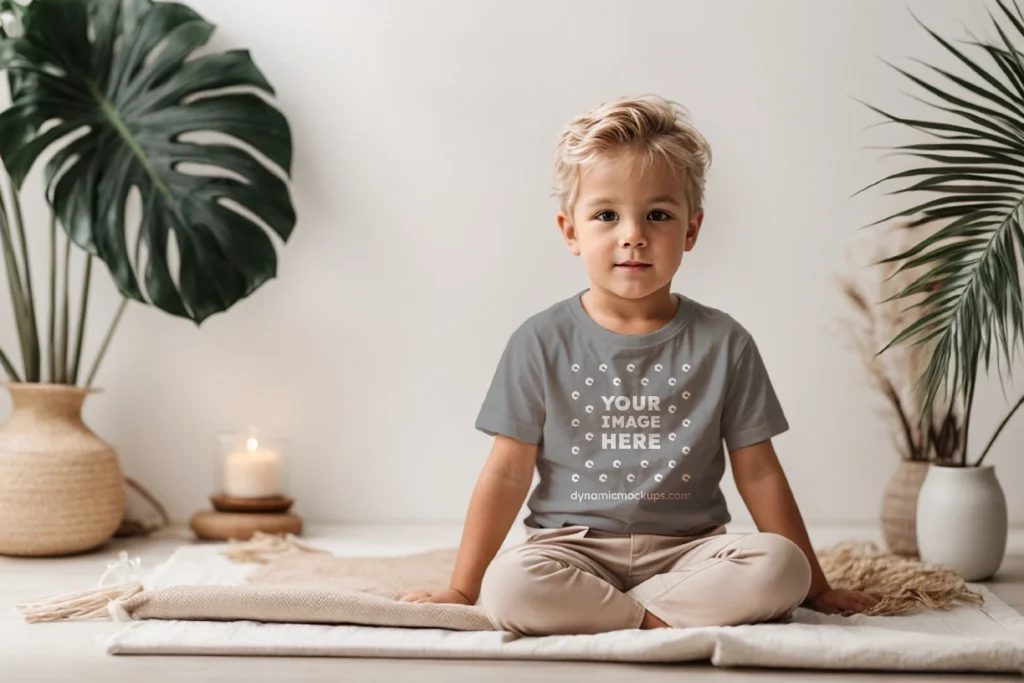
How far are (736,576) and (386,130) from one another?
1331 millimetres

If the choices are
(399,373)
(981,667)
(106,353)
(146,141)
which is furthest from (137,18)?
(981,667)

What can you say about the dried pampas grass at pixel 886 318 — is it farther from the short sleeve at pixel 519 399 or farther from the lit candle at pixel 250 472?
the lit candle at pixel 250 472

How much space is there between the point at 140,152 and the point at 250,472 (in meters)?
0.64

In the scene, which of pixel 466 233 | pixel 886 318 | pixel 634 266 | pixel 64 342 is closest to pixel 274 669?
pixel 634 266

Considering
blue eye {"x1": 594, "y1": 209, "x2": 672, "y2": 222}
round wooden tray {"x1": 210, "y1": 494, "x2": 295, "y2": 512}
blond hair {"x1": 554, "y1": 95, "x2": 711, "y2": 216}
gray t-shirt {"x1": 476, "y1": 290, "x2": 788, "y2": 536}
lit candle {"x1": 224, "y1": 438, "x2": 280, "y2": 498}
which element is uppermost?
blond hair {"x1": 554, "y1": 95, "x2": 711, "y2": 216}

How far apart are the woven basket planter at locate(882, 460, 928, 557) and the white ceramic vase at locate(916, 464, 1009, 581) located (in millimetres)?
125

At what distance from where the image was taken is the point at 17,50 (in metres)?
2.19

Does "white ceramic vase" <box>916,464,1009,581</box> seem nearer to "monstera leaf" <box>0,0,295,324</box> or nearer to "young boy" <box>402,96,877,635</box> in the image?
"young boy" <box>402,96,877,635</box>

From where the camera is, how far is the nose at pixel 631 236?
159 cm

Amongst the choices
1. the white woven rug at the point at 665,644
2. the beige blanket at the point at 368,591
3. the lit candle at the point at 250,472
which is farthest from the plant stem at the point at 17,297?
the white woven rug at the point at 665,644

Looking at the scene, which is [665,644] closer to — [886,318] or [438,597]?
[438,597]

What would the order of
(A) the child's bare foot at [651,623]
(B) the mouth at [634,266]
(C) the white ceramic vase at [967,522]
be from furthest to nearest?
(C) the white ceramic vase at [967,522] < (B) the mouth at [634,266] < (A) the child's bare foot at [651,623]

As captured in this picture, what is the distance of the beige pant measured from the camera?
1469 mm

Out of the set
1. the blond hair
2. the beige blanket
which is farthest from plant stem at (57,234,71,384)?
the blond hair
